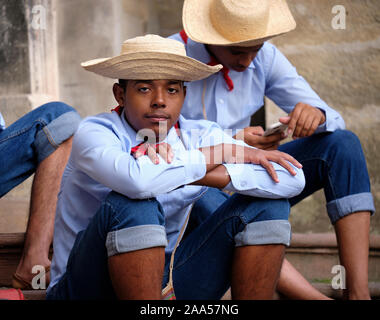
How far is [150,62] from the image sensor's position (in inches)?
84.3

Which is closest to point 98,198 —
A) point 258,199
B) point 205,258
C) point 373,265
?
point 205,258

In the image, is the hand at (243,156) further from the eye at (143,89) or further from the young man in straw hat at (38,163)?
the young man in straw hat at (38,163)

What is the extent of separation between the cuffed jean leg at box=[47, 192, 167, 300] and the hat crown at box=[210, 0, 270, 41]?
3.48 ft

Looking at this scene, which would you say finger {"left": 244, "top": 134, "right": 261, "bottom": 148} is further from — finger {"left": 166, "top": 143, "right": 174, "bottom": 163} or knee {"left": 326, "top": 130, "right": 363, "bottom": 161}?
finger {"left": 166, "top": 143, "right": 174, "bottom": 163}

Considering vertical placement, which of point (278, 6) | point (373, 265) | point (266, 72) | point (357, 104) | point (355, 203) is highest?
point (278, 6)

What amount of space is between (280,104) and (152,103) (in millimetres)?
1054

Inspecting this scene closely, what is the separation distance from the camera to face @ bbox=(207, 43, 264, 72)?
2740 millimetres

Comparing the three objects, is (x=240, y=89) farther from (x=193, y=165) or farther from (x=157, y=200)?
(x=157, y=200)

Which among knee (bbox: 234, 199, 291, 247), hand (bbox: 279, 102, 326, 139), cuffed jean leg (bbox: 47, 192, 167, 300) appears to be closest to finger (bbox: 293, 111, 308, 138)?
hand (bbox: 279, 102, 326, 139)

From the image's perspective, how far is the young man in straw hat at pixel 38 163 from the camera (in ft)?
8.46

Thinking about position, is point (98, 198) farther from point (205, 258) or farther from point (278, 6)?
point (278, 6)

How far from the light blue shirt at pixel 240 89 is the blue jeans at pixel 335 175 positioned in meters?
0.33

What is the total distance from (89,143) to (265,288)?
0.81m

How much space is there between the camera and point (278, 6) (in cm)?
289
